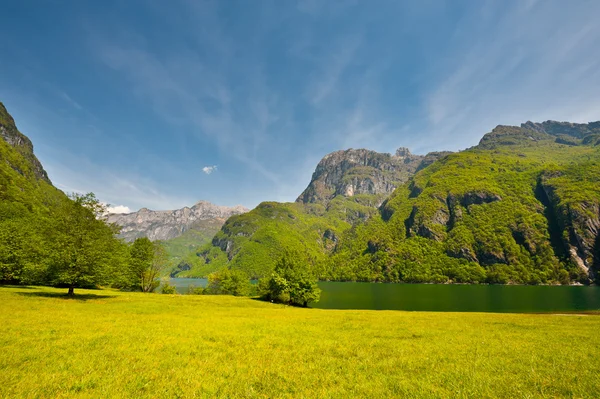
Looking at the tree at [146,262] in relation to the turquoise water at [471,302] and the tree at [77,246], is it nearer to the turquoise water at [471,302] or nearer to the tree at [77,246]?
the tree at [77,246]

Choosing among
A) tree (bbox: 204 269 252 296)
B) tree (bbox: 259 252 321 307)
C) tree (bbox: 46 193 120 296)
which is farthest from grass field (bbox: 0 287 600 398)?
tree (bbox: 204 269 252 296)

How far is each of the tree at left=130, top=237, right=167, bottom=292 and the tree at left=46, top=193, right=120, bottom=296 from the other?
33367mm

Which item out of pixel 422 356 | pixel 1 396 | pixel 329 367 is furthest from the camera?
pixel 422 356

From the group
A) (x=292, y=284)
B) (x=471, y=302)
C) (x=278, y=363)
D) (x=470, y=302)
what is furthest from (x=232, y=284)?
(x=278, y=363)

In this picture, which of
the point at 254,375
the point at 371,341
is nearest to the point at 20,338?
the point at 254,375

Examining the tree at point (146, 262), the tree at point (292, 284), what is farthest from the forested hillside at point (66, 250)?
the tree at point (292, 284)

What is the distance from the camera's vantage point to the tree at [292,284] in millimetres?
72250

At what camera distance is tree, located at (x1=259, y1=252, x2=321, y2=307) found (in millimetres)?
72250

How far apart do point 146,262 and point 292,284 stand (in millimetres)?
41413

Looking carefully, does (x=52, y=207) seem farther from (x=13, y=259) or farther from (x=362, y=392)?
(x=362, y=392)

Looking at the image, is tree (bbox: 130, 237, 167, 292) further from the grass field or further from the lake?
the grass field

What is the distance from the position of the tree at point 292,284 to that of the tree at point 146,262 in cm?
3464

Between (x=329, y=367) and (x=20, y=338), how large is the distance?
1706 cm

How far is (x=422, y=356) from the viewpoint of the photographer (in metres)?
14.5
